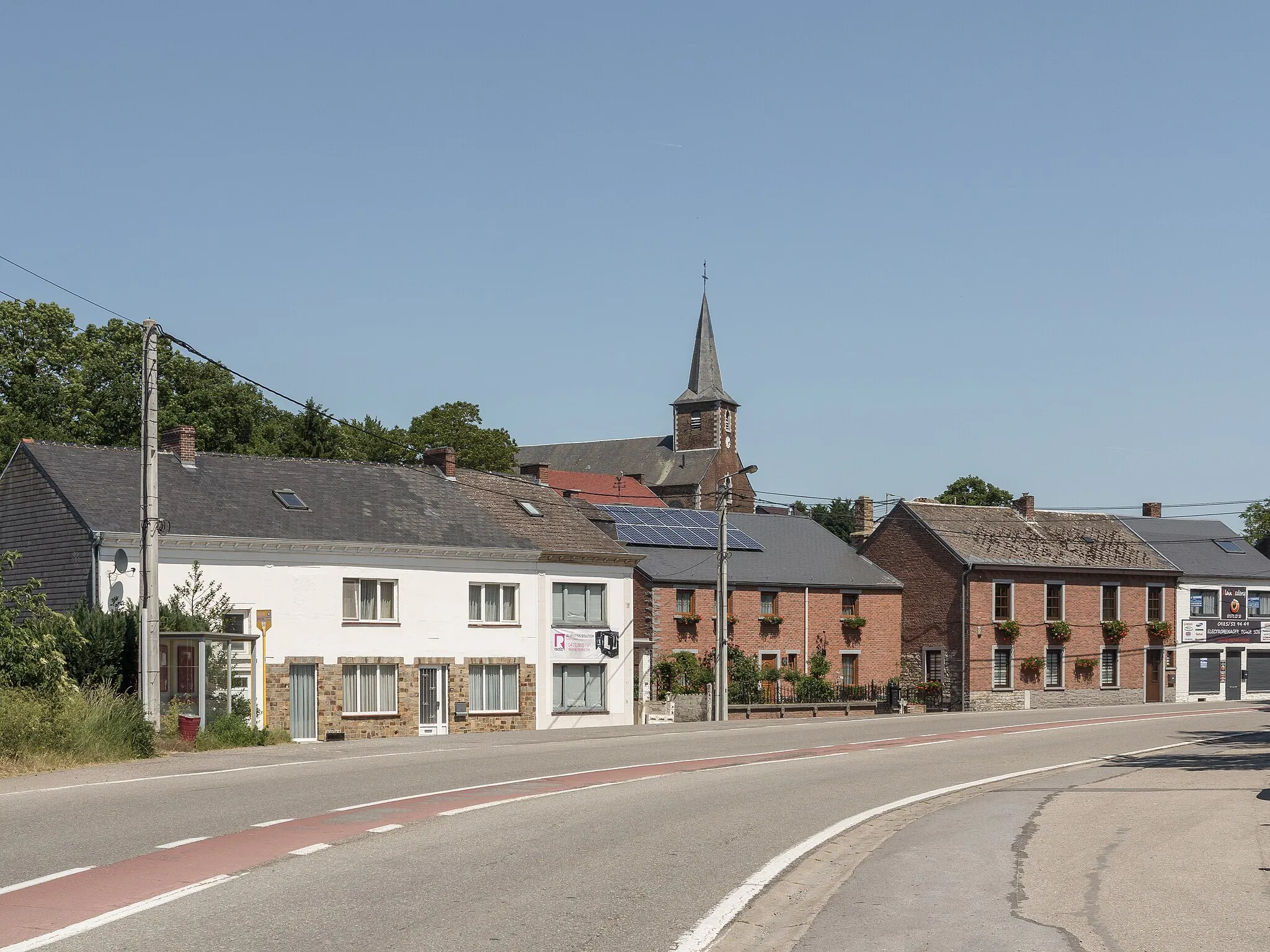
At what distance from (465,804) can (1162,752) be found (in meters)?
17.2

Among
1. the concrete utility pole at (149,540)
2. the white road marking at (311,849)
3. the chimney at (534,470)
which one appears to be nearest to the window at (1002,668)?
the chimney at (534,470)

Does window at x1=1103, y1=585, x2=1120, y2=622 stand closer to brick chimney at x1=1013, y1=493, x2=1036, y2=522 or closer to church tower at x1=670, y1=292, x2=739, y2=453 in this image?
brick chimney at x1=1013, y1=493, x2=1036, y2=522

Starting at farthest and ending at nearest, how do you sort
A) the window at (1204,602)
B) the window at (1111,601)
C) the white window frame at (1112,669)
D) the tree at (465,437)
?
the tree at (465,437) → the window at (1204,602) → the window at (1111,601) → the white window frame at (1112,669)

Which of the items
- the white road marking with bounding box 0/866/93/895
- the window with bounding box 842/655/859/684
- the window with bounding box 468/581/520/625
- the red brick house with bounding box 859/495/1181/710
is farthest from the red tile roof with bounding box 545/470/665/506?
the white road marking with bounding box 0/866/93/895

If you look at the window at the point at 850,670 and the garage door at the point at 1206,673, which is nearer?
the window at the point at 850,670

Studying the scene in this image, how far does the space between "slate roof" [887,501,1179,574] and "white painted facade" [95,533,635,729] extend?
72.5ft

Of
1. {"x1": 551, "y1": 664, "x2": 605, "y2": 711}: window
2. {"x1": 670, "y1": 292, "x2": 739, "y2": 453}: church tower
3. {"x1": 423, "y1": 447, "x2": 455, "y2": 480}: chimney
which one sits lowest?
{"x1": 551, "y1": 664, "x2": 605, "y2": 711}: window

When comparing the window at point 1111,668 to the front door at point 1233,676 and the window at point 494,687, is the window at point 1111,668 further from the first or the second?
the window at point 494,687

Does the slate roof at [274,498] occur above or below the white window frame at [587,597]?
above

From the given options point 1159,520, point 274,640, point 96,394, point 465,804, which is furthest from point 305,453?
point 465,804

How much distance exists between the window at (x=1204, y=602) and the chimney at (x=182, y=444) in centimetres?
4751

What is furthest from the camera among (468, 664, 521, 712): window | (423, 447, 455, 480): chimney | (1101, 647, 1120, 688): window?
(1101, 647, 1120, 688): window

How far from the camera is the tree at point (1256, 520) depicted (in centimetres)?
10053

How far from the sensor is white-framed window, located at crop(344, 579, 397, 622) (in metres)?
40.7
